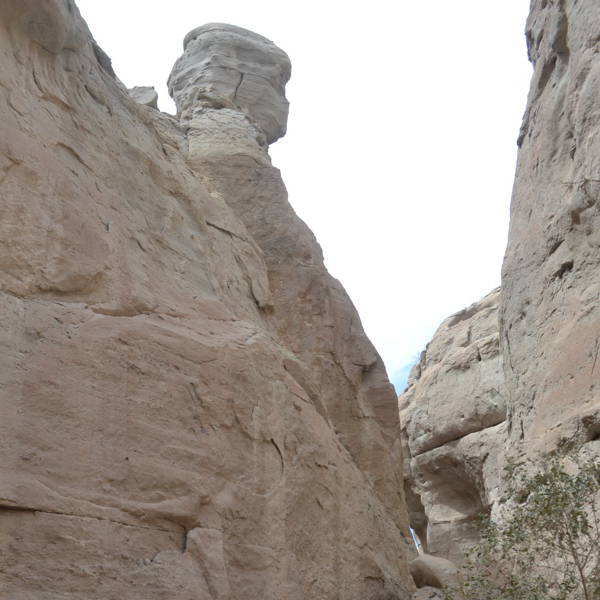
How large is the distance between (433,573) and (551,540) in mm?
1904

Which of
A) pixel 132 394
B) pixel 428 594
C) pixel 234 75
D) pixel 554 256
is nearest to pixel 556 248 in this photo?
pixel 554 256

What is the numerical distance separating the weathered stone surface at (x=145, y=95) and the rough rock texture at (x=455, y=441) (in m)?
9.73

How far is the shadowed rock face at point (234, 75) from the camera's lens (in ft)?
60.1

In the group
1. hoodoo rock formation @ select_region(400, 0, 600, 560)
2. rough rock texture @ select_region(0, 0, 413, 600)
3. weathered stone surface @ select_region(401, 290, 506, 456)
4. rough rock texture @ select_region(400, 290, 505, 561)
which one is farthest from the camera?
weathered stone surface @ select_region(401, 290, 506, 456)

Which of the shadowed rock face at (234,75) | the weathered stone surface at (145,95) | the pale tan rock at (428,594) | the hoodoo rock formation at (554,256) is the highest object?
the shadowed rock face at (234,75)

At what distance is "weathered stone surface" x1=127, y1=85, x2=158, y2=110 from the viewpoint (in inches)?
633

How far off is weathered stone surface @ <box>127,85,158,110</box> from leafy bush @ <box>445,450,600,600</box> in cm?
997

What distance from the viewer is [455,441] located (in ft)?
65.5

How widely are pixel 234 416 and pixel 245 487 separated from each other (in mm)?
685

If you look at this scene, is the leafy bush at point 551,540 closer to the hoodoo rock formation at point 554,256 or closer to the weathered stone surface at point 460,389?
the hoodoo rock formation at point 554,256

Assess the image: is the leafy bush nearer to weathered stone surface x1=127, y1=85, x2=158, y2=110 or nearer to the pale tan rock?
the pale tan rock

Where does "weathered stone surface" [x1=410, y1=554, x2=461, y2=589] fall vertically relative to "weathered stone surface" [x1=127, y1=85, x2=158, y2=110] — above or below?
below

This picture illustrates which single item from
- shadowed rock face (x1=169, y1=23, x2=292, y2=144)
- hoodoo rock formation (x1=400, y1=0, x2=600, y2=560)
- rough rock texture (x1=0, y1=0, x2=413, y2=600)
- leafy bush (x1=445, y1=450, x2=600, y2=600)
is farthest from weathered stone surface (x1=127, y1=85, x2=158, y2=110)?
leafy bush (x1=445, y1=450, x2=600, y2=600)

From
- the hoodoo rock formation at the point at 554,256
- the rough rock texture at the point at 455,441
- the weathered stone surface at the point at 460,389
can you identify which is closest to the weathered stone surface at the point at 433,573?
the hoodoo rock formation at the point at 554,256
